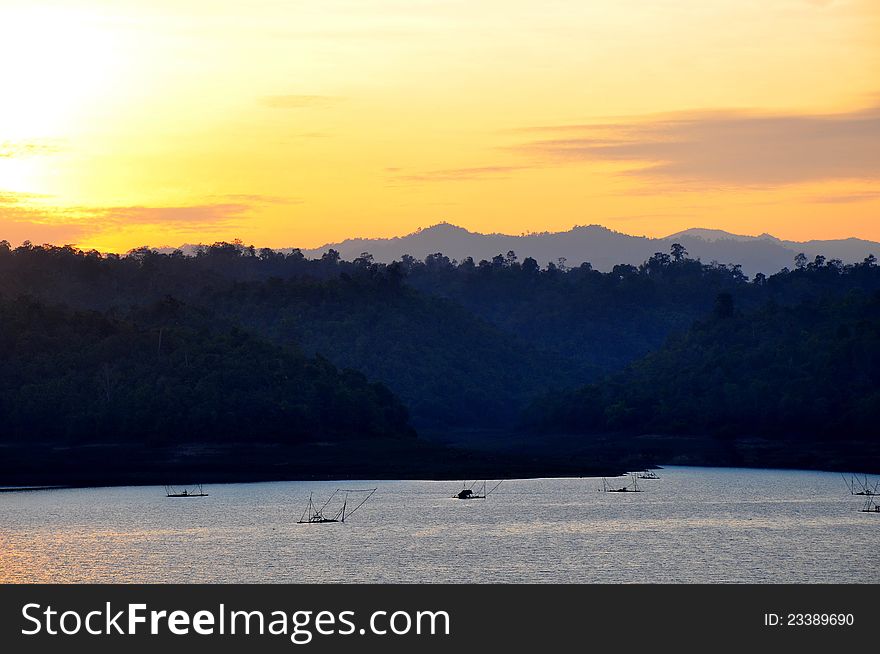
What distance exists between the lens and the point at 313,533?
370 ft

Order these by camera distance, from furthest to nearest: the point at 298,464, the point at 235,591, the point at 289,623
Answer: the point at 298,464
the point at 235,591
the point at 289,623

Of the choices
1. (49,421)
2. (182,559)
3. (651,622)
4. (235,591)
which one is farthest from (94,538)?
(49,421)

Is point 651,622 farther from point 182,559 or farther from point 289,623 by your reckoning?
point 182,559

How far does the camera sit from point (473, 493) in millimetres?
148625

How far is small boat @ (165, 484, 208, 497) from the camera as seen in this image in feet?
480

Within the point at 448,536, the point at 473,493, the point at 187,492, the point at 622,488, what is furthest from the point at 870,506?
the point at 187,492

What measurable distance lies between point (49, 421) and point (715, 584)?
116 m

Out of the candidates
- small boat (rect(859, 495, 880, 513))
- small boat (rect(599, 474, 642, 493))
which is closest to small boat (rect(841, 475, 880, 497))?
small boat (rect(859, 495, 880, 513))

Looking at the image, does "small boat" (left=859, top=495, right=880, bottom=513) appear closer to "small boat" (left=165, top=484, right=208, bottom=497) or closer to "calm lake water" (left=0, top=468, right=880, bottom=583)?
"calm lake water" (left=0, top=468, right=880, bottom=583)

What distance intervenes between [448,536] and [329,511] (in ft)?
80.1

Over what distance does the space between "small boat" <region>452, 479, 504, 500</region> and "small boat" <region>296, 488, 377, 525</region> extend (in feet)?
32.2

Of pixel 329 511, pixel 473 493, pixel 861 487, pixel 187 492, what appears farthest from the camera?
pixel 861 487

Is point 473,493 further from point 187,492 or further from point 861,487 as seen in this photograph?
point 861,487

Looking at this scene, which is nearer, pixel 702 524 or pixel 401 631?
pixel 401 631
